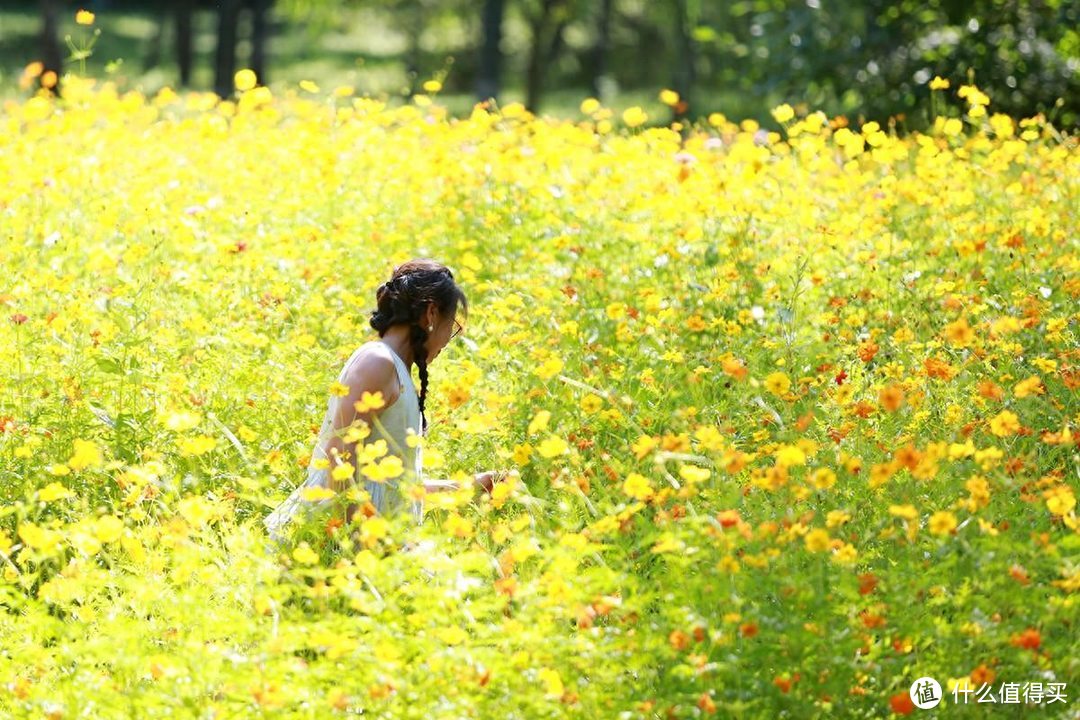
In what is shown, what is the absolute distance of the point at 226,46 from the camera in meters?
22.4

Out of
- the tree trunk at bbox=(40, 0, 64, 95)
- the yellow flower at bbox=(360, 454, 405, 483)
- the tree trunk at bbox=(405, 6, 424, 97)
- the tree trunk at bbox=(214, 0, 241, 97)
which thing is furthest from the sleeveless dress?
the tree trunk at bbox=(405, 6, 424, 97)

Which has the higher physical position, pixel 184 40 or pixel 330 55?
pixel 330 55

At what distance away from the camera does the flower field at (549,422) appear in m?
3.01

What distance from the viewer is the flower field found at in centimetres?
301

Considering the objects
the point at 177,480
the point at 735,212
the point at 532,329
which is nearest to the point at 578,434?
the point at 532,329

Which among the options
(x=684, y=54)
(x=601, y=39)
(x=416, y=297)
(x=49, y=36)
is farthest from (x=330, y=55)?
(x=416, y=297)

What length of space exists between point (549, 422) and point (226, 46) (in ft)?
62.5

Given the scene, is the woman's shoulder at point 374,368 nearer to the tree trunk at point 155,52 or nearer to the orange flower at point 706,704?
the orange flower at point 706,704

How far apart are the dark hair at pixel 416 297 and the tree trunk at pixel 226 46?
18.0 metres

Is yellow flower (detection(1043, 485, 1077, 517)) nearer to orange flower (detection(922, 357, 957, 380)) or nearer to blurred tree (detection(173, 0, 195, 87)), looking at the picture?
orange flower (detection(922, 357, 957, 380))

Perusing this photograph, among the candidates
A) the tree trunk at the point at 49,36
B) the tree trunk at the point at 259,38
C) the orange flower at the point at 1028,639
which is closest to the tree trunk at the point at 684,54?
the tree trunk at the point at 259,38

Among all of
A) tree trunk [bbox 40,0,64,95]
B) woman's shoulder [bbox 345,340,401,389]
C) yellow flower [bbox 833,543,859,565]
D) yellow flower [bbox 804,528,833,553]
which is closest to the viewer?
yellow flower [bbox 804,528,833,553]

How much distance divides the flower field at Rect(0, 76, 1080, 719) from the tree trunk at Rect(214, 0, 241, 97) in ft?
45.8

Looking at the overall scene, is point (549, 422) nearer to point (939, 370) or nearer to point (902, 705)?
point (939, 370)
